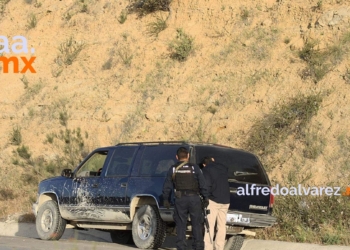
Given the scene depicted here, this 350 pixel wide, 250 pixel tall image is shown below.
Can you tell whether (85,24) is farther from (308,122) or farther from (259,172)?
(259,172)

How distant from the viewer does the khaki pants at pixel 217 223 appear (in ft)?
39.0

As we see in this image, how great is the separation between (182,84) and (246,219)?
1176 cm

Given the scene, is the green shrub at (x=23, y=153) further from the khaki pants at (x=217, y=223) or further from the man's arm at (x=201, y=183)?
the man's arm at (x=201, y=183)

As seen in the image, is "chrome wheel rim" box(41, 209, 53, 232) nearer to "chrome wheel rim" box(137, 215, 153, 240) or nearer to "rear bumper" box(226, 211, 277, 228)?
"chrome wheel rim" box(137, 215, 153, 240)

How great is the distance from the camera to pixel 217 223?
12.1 metres

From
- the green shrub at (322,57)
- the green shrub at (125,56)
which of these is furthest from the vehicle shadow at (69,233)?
the green shrub at (125,56)

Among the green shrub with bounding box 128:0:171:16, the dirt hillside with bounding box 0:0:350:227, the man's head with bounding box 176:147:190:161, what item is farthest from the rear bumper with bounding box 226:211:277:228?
the green shrub with bounding box 128:0:171:16

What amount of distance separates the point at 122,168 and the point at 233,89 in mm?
9067

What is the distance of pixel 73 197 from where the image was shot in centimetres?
1461

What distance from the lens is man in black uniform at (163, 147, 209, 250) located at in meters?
11.5

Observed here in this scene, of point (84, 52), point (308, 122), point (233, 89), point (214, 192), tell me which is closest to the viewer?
point (214, 192)

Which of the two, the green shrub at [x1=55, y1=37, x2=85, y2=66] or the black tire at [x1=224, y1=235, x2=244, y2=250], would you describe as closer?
the black tire at [x1=224, y1=235, x2=244, y2=250]

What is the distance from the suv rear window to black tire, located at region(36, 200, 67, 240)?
4174 mm

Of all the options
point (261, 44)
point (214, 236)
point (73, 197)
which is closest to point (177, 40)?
point (261, 44)
